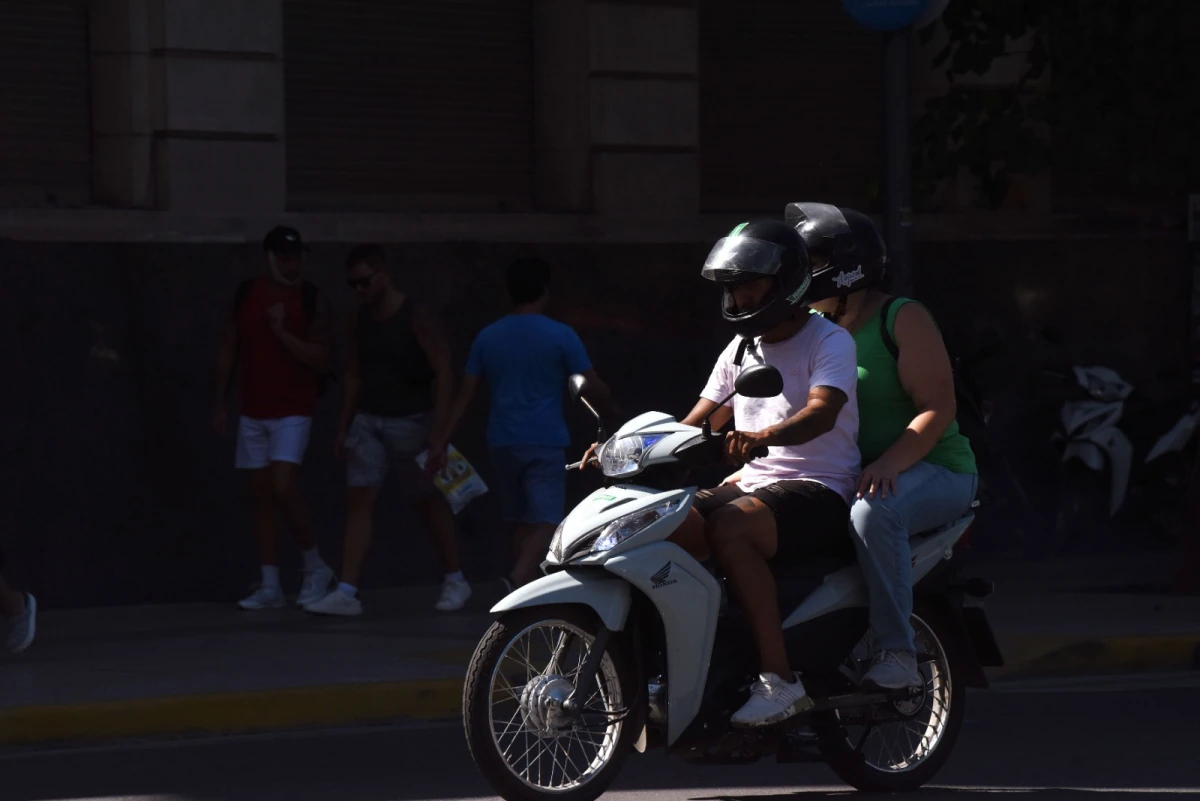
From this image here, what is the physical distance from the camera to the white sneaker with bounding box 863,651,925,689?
21.3 feet

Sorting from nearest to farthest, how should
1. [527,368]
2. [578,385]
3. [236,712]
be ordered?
[578,385], [236,712], [527,368]

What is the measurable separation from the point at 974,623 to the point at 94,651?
4.49 metres

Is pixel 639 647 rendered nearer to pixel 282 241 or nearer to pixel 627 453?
pixel 627 453

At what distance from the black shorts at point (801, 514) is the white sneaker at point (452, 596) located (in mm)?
4926

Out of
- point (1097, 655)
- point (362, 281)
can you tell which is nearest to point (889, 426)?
point (1097, 655)

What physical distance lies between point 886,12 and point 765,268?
3.91 meters

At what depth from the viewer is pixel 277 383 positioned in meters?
11.1

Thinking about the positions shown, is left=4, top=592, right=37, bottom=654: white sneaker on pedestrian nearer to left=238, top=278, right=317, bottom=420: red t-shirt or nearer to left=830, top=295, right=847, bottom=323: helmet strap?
left=238, top=278, right=317, bottom=420: red t-shirt

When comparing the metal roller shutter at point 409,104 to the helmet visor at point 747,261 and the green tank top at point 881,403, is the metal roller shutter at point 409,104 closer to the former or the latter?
the green tank top at point 881,403

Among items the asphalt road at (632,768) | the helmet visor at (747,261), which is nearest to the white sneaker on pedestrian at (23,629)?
the asphalt road at (632,768)

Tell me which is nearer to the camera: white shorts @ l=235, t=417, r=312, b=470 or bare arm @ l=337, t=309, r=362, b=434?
bare arm @ l=337, t=309, r=362, b=434

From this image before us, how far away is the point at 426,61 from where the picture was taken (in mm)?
12617

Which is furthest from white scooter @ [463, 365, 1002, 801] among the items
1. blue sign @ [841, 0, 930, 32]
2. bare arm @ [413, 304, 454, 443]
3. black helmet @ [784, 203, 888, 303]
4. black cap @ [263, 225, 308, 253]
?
black cap @ [263, 225, 308, 253]

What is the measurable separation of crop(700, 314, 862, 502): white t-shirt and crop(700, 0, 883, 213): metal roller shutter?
23.0 ft
